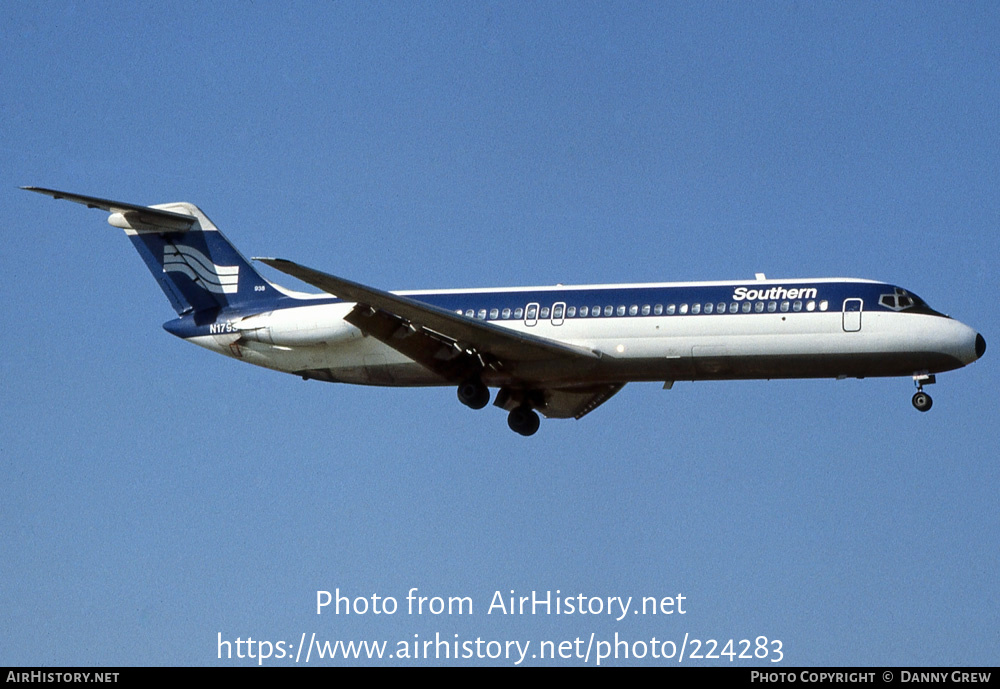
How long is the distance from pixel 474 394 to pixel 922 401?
9718 millimetres

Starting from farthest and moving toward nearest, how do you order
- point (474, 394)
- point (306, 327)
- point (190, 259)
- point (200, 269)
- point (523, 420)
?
point (190, 259)
point (200, 269)
point (523, 420)
point (306, 327)
point (474, 394)

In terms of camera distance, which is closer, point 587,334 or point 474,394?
point 587,334

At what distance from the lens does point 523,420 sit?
36844 mm

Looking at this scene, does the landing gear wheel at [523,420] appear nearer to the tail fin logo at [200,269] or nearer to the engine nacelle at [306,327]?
the engine nacelle at [306,327]

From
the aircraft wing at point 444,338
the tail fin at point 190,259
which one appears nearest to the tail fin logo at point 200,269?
the tail fin at point 190,259

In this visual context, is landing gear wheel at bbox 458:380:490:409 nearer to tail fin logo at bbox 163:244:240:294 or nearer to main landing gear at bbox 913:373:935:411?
tail fin logo at bbox 163:244:240:294

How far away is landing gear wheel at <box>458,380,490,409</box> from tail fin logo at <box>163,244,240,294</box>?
669 centimetres

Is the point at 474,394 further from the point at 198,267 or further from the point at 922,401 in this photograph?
the point at 922,401

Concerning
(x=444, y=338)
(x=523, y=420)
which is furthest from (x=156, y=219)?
(x=523, y=420)

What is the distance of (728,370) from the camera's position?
32938 mm

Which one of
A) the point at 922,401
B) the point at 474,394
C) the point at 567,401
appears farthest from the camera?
the point at 567,401

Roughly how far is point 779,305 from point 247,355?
12.4m

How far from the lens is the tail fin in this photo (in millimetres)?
37031
